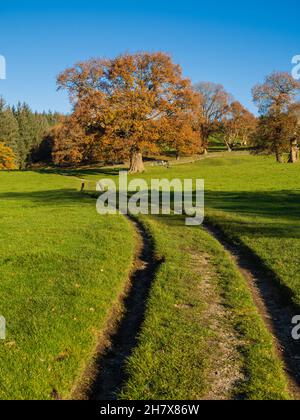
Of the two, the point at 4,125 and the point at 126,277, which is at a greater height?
the point at 4,125

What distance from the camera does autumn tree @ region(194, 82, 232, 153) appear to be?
4158 inches


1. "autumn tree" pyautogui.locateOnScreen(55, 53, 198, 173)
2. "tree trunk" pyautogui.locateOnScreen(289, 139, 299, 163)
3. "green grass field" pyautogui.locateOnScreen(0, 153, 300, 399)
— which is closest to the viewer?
"green grass field" pyautogui.locateOnScreen(0, 153, 300, 399)

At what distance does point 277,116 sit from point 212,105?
146 feet

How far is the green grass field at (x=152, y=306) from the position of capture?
23.4 feet

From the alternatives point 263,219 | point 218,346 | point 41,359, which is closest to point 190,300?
point 218,346

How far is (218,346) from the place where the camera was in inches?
327

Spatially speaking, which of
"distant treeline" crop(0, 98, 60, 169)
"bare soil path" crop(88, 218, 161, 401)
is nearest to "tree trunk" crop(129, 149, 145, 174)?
"bare soil path" crop(88, 218, 161, 401)

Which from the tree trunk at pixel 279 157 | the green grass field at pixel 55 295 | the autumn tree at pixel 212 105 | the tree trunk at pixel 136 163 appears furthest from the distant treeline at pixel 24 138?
the green grass field at pixel 55 295

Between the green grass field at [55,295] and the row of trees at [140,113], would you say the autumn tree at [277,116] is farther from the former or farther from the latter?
the green grass field at [55,295]

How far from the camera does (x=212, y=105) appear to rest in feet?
352

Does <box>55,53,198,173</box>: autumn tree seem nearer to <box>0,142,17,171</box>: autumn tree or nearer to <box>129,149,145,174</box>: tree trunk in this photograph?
<box>129,149,145,174</box>: tree trunk

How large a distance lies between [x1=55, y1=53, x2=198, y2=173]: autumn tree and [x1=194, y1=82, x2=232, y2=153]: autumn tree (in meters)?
45.6
